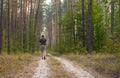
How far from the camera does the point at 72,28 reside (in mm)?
37500

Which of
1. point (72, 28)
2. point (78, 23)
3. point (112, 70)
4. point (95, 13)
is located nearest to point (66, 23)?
point (72, 28)

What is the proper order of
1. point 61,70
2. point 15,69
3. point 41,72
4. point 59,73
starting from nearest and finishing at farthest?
point 59,73, point 41,72, point 61,70, point 15,69

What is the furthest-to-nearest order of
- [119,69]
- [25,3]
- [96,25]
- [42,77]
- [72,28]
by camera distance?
[25,3] < [72,28] < [96,25] < [119,69] < [42,77]

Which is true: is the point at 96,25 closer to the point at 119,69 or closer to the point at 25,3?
the point at 119,69

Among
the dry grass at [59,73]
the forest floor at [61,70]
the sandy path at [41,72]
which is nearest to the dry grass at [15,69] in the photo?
the forest floor at [61,70]

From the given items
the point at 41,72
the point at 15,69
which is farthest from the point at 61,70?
the point at 15,69

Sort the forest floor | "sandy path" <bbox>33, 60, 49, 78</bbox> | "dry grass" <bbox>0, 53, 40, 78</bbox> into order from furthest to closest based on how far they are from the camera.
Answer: the forest floor → "dry grass" <bbox>0, 53, 40, 78</bbox> → "sandy path" <bbox>33, 60, 49, 78</bbox>

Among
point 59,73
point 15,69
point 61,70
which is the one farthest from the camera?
point 15,69

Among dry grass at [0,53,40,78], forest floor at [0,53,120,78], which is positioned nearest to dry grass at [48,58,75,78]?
forest floor at [0,53,120,78]

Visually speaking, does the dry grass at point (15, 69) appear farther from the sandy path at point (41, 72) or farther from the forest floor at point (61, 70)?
the sandy path at point (41, 72)

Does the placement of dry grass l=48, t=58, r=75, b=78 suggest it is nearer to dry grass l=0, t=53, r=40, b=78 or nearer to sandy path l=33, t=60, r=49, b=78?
sandy path l=33, t=60, r=49, b=78

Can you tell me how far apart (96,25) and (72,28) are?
7.77 m

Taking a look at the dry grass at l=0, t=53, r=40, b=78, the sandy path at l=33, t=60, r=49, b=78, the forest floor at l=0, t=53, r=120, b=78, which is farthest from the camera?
the forest floor at l=0, t=53, r=120, b=78

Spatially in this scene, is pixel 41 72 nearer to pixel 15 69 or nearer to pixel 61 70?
pixel 61 70
